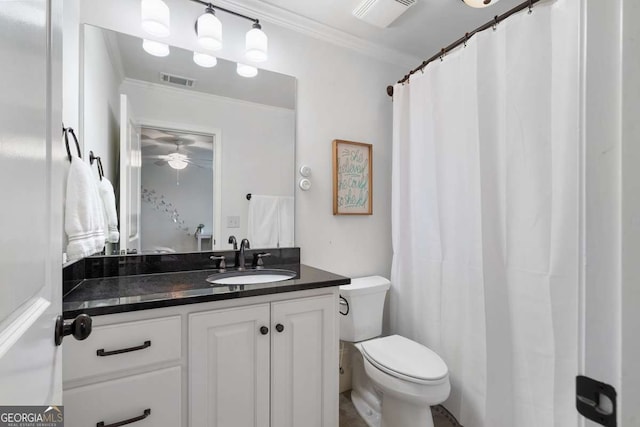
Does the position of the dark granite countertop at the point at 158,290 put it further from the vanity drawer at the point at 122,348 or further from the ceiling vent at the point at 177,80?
the ceiling vent at the point at 177,80

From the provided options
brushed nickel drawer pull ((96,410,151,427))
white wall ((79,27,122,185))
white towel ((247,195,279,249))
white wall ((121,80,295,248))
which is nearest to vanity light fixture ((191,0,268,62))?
white wall ((121,80,295,248))

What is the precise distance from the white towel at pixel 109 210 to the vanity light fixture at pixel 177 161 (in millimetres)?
297

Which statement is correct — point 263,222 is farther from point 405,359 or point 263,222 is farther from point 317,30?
point 317,30

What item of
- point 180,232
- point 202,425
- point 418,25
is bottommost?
point 202,425

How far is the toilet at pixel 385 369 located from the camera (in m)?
1.33

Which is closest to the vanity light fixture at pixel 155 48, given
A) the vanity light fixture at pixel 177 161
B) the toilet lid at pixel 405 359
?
the vanity light fixture at pixel 177 161

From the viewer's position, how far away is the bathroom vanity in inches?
36.9

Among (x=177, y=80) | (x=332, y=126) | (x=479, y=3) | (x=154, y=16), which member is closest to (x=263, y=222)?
(x=332, y=126)

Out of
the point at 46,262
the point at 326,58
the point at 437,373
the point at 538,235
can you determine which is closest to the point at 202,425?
the point at 46,262

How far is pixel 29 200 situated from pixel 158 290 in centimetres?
78

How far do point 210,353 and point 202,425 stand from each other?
262mm

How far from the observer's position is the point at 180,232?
158cm

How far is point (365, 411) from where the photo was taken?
179 cm

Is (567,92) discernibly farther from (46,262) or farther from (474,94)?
(46,262)
